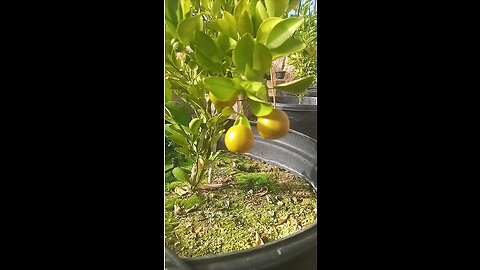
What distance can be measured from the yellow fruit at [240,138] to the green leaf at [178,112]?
0.08 meters

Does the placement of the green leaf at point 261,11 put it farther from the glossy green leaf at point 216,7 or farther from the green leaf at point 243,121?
the green leaf at point 243,121

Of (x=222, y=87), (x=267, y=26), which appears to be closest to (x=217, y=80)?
(x=222, y=87)

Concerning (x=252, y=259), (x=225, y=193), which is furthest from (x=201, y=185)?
(x=252, y=259)

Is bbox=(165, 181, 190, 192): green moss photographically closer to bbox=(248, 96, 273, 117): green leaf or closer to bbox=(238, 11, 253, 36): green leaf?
bbox=(248, 96, 273, 117): green leaf

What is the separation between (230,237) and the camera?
43.3 inches

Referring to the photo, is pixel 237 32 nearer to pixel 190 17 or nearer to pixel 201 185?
pixel 190 17

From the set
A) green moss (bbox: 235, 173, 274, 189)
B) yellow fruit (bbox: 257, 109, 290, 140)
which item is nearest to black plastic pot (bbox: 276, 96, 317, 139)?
yellow fruit (bbox: 257, 109, 290, 140)

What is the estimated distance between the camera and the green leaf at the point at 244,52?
1.05m

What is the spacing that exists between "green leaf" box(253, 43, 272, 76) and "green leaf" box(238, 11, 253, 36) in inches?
2.0

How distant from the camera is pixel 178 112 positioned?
1.11 m

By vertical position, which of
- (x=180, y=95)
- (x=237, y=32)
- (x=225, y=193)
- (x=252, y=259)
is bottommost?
(x=252, y=259)

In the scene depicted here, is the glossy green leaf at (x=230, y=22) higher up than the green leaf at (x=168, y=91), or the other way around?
the glossy green leaf at (x=230, y=22)

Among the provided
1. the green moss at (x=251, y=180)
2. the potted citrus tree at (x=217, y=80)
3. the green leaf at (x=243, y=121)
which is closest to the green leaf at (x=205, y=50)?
the potted citrus tree at (x=217, y=80)

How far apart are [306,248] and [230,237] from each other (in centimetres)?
14
